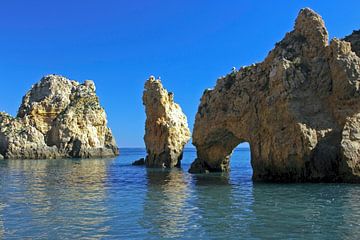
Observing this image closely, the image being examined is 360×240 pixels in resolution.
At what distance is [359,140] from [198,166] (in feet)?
71.9

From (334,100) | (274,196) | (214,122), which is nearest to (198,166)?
(214,122)

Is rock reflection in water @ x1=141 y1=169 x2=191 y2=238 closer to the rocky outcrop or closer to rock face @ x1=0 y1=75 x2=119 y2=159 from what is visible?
the rocky outcrop

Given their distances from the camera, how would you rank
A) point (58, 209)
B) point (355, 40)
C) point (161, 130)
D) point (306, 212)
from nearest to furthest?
point (306, 212) → point (58, 209) → point (355, 40) → point (161, 130)

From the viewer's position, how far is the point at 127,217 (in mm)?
19422

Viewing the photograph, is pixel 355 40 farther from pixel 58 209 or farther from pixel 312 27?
pixel 58 209

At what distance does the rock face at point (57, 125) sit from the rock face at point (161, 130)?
4368 cm

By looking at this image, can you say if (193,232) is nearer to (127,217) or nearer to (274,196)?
(127,217)

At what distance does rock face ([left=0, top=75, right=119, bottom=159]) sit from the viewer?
9962cm

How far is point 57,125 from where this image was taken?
10962 centimetres

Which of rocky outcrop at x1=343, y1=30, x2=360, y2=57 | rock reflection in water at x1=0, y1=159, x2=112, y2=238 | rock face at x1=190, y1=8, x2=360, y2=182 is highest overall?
rocky outcrop at x1=343, y1=30, x2=360, y2=57

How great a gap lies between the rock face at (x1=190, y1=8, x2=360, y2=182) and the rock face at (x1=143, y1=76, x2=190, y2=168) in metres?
24.3

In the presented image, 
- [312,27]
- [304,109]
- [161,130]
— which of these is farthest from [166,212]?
[161,130]

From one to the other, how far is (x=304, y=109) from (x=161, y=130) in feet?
108

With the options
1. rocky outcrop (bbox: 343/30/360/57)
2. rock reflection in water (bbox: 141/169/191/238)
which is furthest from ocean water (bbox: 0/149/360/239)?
rocky outcrop (bbox: 343/30/360/57)
